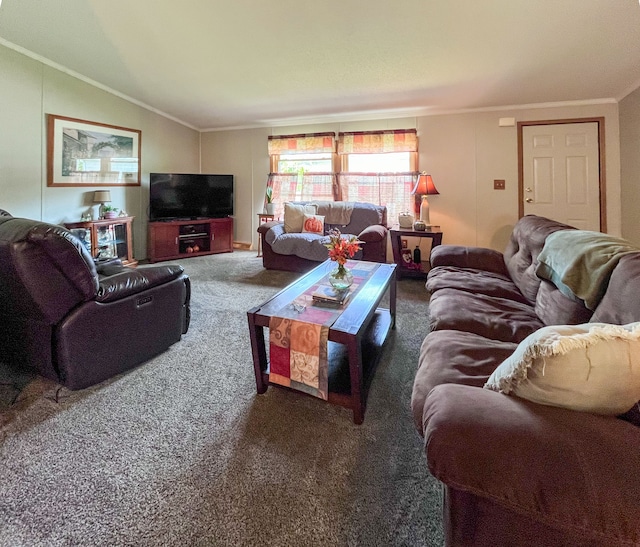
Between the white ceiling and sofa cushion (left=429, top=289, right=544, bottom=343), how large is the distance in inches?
81.2

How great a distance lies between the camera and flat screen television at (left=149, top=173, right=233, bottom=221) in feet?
17.1

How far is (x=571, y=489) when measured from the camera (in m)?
0.62

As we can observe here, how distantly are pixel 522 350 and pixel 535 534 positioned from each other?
39 cm

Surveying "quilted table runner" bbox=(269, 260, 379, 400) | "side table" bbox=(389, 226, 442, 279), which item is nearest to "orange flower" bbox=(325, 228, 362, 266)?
"quilted table runner" bbox=(269, 260, 379, 400)

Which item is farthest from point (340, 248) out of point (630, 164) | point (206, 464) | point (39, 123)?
A: point (39, 123)

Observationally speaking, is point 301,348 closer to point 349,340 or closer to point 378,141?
point 349,340

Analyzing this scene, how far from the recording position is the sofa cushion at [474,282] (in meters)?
2.27

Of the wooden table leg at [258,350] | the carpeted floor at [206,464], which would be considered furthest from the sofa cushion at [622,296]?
the wooden table leg at [258,350]

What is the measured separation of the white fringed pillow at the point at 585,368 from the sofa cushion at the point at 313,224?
3954mm

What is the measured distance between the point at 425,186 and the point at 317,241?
162cm

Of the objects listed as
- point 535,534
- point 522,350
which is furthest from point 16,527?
point 522,350

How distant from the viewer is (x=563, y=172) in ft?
14.1

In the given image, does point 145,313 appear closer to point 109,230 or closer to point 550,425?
point 550,425

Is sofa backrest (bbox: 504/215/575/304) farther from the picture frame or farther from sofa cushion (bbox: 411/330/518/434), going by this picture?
the picture frame
